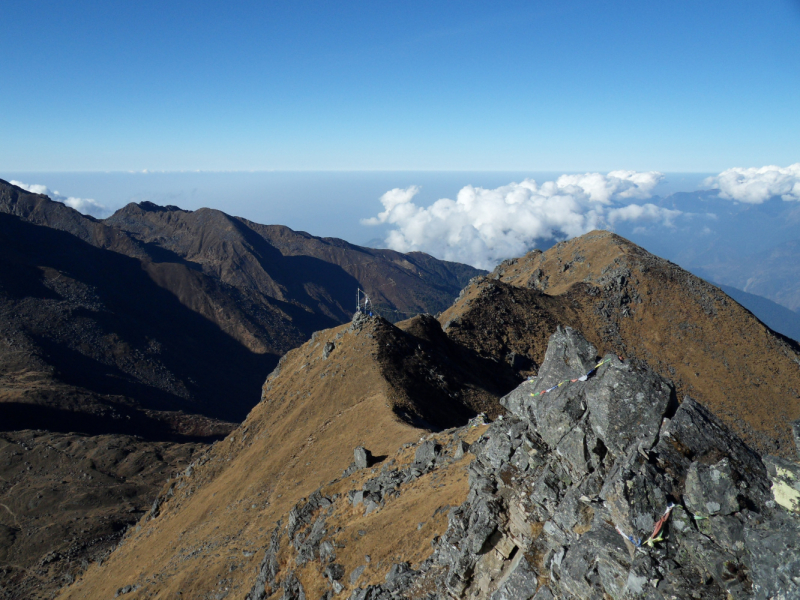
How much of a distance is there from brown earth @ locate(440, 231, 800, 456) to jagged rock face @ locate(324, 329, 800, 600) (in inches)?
→ 1974

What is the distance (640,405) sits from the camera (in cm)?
1432

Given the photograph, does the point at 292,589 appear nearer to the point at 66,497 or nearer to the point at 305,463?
the point at 305,463

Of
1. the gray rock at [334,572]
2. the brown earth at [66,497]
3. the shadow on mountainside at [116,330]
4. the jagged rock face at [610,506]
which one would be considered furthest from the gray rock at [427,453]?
the shadow on mountainside at [116,330]

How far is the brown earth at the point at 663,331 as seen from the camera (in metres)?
63.8

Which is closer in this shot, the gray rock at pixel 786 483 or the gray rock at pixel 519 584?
the gray rock at pixel 786 483

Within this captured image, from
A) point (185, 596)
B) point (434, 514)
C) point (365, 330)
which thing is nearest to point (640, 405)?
point (434, 514)

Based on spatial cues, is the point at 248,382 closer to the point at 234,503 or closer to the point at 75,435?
the point at 75,435

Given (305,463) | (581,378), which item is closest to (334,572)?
(581,378)

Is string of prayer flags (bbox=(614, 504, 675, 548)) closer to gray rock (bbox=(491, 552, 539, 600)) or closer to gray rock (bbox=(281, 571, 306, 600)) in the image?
gray rock (bbox=(491, 552, 539, 600))

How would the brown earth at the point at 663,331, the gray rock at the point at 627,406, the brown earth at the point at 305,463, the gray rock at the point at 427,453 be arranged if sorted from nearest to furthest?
the gray rock at the point at 627,406 → the brown earth at the point at 305,463 → the gray rock at the point at 427,453 → the brown earth at the point at 663,331

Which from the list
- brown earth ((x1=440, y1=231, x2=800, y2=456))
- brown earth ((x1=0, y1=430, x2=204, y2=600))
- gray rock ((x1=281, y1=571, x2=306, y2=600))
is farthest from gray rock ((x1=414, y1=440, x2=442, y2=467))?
brown earth ((x1=0, y1=430, x2=204, y2=600))

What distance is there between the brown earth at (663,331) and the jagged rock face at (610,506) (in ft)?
164

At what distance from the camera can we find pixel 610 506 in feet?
41.7

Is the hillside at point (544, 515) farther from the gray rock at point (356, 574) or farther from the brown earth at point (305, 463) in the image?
the brown earth at point (305, 463)
